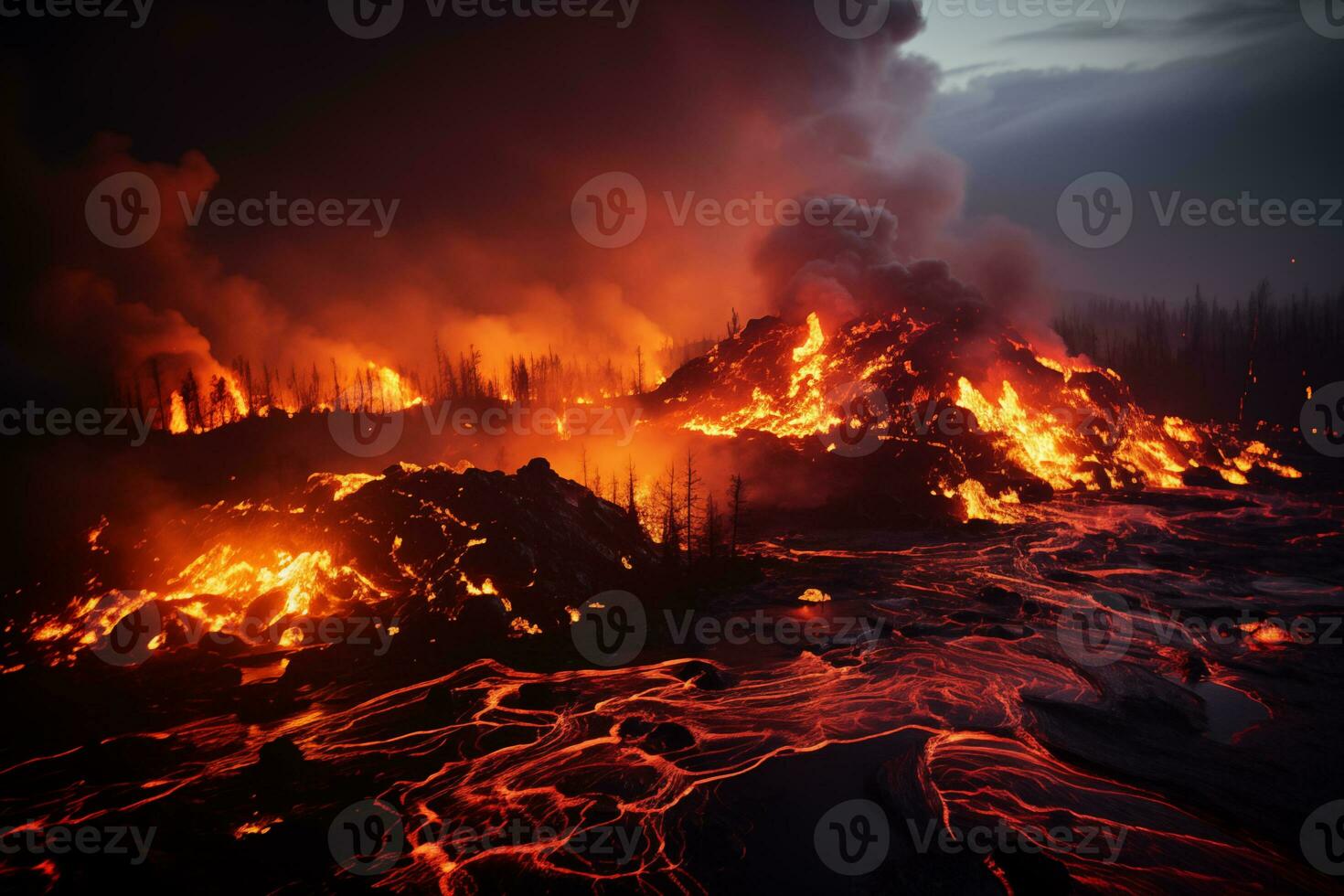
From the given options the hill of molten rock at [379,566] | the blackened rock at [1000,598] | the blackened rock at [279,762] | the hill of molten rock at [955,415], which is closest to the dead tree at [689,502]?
the hill of molten rock at [379,566]

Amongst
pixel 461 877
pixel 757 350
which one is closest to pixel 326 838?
pixel 461 877

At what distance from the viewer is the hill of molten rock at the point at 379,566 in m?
46.6

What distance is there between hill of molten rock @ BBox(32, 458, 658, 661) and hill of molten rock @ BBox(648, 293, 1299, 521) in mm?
57247

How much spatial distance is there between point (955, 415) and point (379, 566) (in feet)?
304

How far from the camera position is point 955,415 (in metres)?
107

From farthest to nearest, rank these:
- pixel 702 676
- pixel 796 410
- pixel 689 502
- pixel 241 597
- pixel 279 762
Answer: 1. pixel 796 410
2. pixel 689 502
3. pixel 241 597
4. pixel 702 676
5. pixel 279 762

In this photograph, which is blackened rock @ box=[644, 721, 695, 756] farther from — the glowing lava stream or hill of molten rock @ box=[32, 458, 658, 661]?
hill of molten rock @ box=[32, 458, 658, 661]

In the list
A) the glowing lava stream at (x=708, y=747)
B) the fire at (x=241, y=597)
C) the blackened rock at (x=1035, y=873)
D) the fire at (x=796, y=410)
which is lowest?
the blackened rock at (x=1035, y=873)

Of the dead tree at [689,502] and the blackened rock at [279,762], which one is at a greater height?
the dead tree at [689,502]

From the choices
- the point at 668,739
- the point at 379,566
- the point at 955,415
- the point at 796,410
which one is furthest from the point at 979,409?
the point at 379,566

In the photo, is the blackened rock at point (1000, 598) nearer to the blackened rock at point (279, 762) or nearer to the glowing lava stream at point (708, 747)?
the glowing lava stream at point (708, 747)

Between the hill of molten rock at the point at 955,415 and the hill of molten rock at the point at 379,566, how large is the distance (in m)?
57.2

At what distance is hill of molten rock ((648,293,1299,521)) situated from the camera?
98.9m

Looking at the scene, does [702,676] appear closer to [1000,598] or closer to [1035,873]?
[1035,873]
